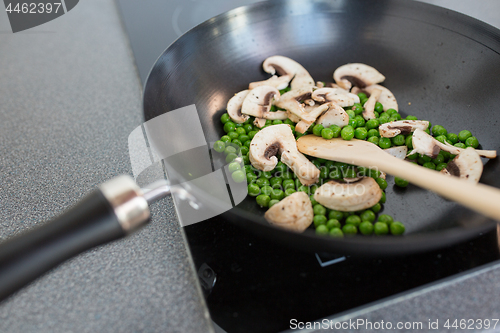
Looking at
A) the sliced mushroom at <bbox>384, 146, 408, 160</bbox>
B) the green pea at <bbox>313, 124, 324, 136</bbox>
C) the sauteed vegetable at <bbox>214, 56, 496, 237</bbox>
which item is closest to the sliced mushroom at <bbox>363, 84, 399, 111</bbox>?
the sauteed vegetable at <bbox>214, 56, 496, 237</bbox>

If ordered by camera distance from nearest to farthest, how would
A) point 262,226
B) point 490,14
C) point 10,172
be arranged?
1. point 262,226
2. point 10,172
3. point 490,14

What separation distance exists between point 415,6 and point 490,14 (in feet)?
1.71

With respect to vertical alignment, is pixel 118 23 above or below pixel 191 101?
above

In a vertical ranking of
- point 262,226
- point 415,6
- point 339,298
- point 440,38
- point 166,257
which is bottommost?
point 339,298

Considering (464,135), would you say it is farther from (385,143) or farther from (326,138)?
(326,138)

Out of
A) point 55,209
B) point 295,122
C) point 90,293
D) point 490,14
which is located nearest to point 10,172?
point 55,209

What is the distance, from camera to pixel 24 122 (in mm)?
1254

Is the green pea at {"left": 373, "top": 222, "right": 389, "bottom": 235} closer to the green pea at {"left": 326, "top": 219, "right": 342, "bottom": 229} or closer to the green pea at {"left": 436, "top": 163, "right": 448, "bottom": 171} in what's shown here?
the green pea at {"left": 326, "top": 219, "right": 342, "bottom": 229}

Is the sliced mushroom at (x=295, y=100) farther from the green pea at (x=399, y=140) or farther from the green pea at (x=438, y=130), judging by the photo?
the green pea at (x=438, y=130)

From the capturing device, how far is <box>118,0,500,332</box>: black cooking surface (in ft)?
2.56

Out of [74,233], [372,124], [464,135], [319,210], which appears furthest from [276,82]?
[74,233]

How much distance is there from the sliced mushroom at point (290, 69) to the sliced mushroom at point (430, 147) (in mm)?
486

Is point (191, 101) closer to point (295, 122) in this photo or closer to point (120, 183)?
point (295, 122)

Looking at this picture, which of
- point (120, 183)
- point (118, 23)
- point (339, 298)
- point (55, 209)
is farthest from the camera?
point (118, 23)
